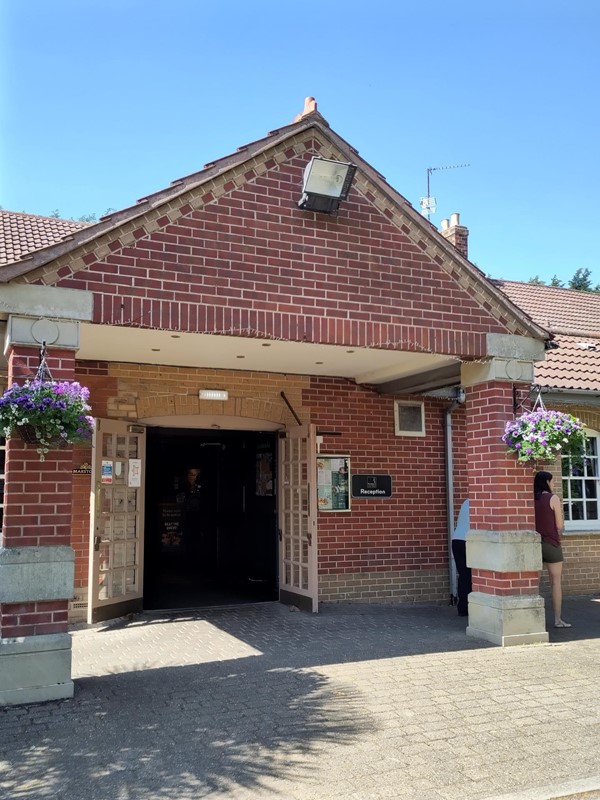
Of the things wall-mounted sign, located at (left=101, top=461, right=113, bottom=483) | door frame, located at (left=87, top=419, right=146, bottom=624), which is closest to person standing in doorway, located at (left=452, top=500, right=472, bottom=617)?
door frame, located at (left=87, top=419, right=146, bottom=624)

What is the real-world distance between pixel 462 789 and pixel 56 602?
11.3ft

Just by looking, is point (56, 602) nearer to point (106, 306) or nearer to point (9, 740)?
point (9, 740)

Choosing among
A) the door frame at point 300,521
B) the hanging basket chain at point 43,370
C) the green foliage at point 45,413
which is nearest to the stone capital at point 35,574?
the green foliage at point 45,413

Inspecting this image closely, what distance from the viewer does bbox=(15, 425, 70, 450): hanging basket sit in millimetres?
5590

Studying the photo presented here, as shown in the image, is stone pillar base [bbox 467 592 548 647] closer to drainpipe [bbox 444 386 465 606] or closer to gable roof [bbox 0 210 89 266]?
drainpipe [bbox 444 386 465 606]

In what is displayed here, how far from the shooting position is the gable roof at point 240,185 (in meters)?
6.10

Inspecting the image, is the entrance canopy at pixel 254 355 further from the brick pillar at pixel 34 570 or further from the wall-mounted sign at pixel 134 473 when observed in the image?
the brick pillar at pixel 34 570

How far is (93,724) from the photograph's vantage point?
5.10m

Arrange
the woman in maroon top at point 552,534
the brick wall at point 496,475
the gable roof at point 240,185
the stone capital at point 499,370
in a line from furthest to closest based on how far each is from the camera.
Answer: the woman in maroon top at point 552,534
the stone capital at point 499,370
the brick wall at point 496,475
the gable roof at point 240,185

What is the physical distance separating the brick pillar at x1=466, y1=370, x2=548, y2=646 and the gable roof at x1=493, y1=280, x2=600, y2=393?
1351 mm

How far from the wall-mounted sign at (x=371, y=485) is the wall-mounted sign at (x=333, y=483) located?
13cm

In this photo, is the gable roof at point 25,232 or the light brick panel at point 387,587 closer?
the gable roof at point 25,232

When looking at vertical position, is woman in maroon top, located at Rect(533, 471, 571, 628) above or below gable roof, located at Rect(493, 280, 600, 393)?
below

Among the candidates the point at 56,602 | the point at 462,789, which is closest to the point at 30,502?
the point at 56,602
